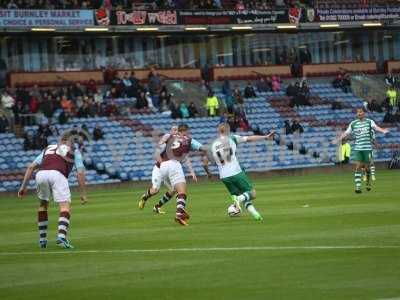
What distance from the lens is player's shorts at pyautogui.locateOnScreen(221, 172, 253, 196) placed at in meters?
25.0

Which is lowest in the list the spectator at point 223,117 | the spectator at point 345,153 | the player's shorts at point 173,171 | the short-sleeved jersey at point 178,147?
the spectator at point 345,153

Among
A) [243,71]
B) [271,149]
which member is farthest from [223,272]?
[243,71]

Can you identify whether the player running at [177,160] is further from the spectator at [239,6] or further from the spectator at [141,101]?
the spectator at [239,6]

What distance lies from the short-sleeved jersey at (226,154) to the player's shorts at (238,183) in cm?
9

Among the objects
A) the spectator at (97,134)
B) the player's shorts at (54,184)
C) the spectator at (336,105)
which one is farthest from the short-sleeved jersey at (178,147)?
the spectator at (336,105)

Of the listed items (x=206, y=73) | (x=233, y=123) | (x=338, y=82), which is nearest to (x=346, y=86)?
(x=338, y=82)

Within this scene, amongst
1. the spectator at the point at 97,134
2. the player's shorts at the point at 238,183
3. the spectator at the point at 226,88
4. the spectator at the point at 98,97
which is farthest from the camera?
the spectator at the point at 226,88

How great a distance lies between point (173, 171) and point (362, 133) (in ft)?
34.1

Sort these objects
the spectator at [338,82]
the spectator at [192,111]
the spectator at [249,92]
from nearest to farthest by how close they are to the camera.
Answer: the spectator at [192,111] → the spectator at [249,92] → the spectator at [338,82]

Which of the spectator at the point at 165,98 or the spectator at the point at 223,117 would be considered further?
the spectator at the point at 165,98

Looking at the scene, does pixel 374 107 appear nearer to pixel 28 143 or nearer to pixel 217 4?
pixel 217 4

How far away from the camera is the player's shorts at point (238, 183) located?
25.0 metres

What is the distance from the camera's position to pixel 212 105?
60125mm

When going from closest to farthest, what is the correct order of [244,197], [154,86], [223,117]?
[244,197] → [223,117] → [154,86]
